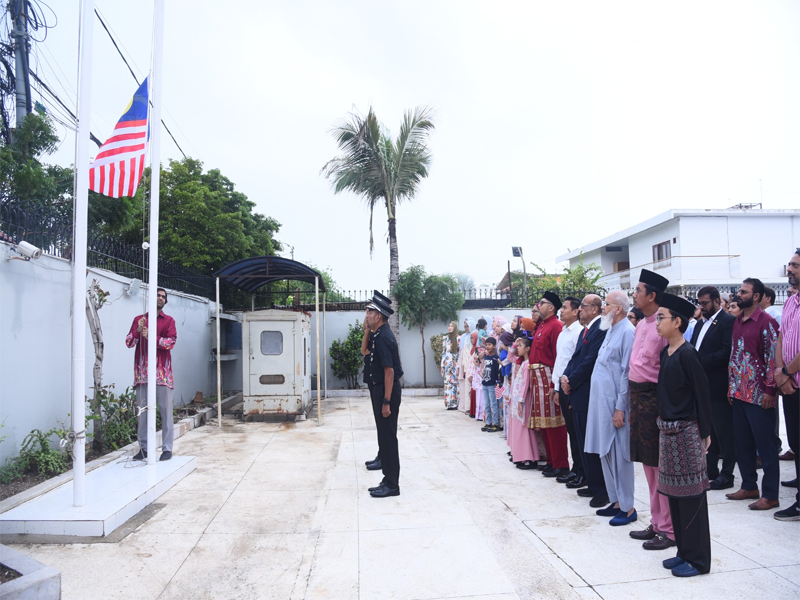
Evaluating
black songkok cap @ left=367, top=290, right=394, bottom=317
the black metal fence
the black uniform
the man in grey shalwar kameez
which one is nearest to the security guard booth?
the black metal fence

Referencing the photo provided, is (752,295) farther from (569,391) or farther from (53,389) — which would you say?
(53,389)

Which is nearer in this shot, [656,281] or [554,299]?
[656,281]

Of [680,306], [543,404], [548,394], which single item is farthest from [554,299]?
[680,306]

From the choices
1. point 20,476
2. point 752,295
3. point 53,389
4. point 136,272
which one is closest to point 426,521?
point 752,295

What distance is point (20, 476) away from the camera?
5094 millimetres

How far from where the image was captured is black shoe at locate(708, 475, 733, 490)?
5.06 metres

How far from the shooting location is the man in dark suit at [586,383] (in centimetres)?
468

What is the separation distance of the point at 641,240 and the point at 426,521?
2355cm

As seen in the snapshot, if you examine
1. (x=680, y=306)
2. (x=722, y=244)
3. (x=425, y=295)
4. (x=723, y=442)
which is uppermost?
(x=722, y=244)

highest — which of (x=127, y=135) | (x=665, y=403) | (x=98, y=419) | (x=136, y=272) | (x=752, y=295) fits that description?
(x=127, y=135)

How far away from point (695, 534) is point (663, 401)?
0.82 meters

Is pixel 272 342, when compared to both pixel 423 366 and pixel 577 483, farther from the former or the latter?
pixel 577 483

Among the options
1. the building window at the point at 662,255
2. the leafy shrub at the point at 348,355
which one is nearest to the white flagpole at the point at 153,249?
the leafy shrub at the point at 348,355

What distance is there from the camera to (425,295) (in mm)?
14328
